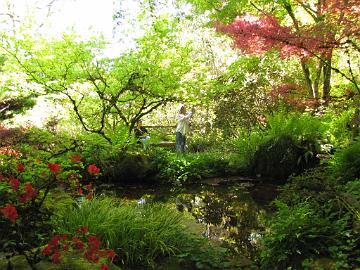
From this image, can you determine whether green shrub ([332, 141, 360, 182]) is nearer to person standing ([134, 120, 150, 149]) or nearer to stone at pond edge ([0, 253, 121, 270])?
stone at pond edge ([0, 253, 121, 270])

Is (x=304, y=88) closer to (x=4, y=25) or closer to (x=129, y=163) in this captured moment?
(x=129, y=163)

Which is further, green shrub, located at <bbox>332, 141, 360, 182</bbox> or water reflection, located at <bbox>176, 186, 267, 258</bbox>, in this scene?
green shrub, located at <bbox>332, 141, 360, 182</bbox>

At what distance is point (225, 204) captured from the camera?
625 cm

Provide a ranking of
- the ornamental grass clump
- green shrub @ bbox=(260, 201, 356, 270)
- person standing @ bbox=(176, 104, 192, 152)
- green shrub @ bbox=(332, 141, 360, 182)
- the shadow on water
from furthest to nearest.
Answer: person standing @ bbox=(176, 104, 192, 152) < green shrub @ bbox=(332, 141, 360, 182) < the shadow on water < the ornamental grass clump < green shrub @ bbox=(260, 201, 356, 270)

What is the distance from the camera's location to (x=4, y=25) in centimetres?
811

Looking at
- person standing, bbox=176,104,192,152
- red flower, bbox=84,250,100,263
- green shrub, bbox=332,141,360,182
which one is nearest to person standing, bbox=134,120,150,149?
person standing, bbox=176,104,192,152

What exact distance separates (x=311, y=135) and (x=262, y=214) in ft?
10.2

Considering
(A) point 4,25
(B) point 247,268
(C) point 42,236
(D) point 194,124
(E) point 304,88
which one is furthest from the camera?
(D) point 194,124

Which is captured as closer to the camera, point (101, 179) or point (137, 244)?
point (137, 244)

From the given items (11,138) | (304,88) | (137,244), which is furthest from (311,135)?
(11,138)

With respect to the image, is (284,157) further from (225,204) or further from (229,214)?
(229,214)

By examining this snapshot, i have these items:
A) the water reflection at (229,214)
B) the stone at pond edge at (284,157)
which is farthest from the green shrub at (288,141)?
the water reflection at (229,214)

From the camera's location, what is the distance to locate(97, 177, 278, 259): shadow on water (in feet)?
14.9

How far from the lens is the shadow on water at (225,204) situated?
14.9ft
